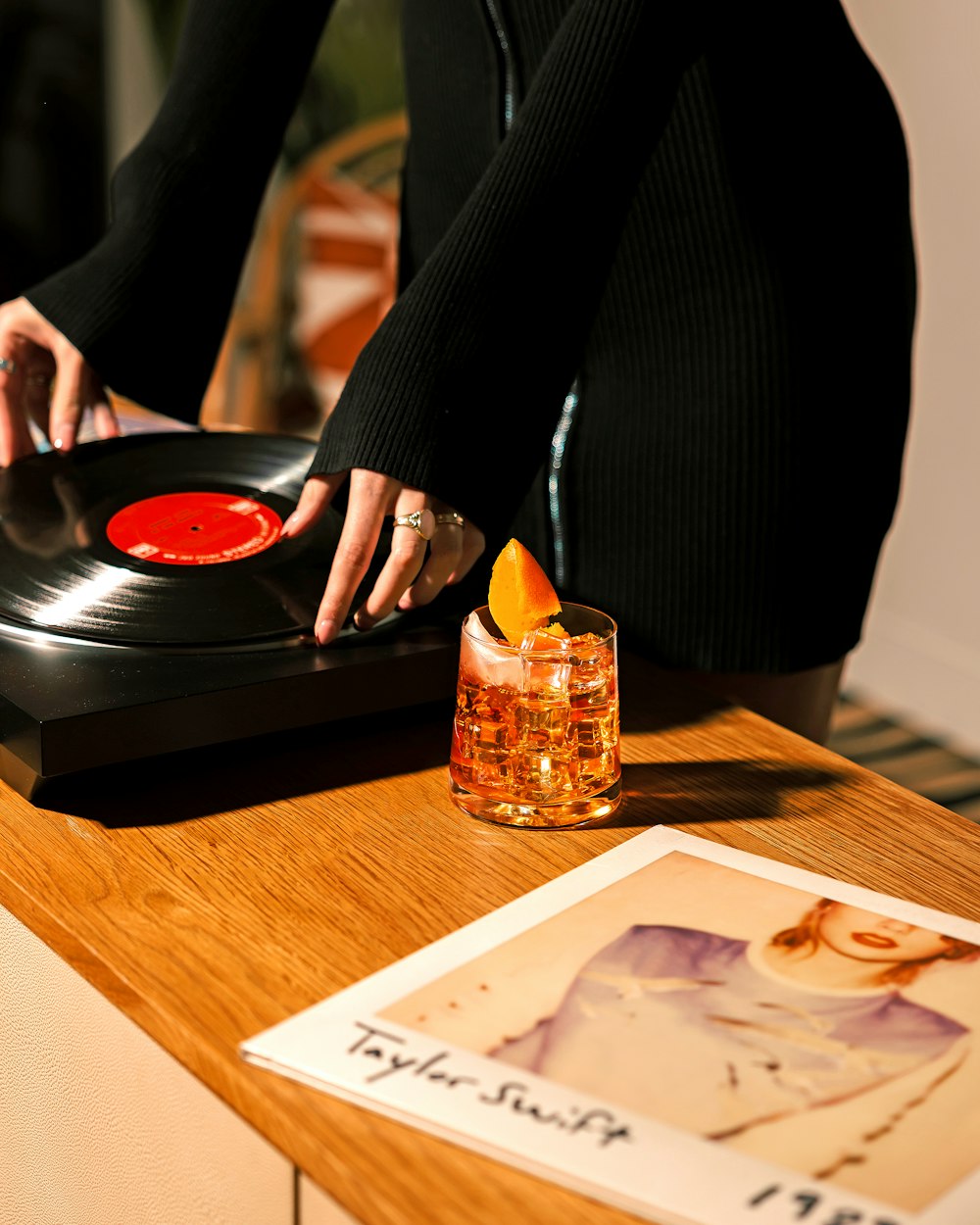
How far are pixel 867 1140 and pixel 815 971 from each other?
0.10 metres

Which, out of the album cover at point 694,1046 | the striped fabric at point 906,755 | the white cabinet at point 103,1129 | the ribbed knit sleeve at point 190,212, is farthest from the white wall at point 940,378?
the white cabinet at point 103,1129

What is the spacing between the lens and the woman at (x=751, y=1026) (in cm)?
49

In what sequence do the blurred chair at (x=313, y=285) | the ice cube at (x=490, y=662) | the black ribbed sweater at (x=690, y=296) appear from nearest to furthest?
the ice cube at (x=490, y=662), the black ribbed sweater at (x=690, y=296), the blurred chair at (x=313, y=285)

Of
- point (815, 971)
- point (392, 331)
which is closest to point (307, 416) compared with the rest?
point (392, 331)

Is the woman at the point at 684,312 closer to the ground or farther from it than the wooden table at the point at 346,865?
farther from it

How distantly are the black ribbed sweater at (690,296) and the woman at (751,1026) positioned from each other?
19.1 inches

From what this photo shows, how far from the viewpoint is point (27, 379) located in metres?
1.03

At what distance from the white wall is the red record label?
6.73 feet

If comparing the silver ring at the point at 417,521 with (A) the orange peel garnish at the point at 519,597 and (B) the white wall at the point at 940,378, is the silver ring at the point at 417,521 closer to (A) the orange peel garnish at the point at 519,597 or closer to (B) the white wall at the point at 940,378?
(A) the orange peel garnish at the point at 519,597

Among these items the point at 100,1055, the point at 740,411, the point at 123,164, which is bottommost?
the point at 100,1055

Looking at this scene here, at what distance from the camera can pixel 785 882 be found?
64cm

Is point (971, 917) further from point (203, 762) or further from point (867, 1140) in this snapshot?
point (203, 762)

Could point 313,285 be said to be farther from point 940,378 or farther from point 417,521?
point 417,521

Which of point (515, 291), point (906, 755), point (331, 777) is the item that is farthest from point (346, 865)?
point (906, 755)
